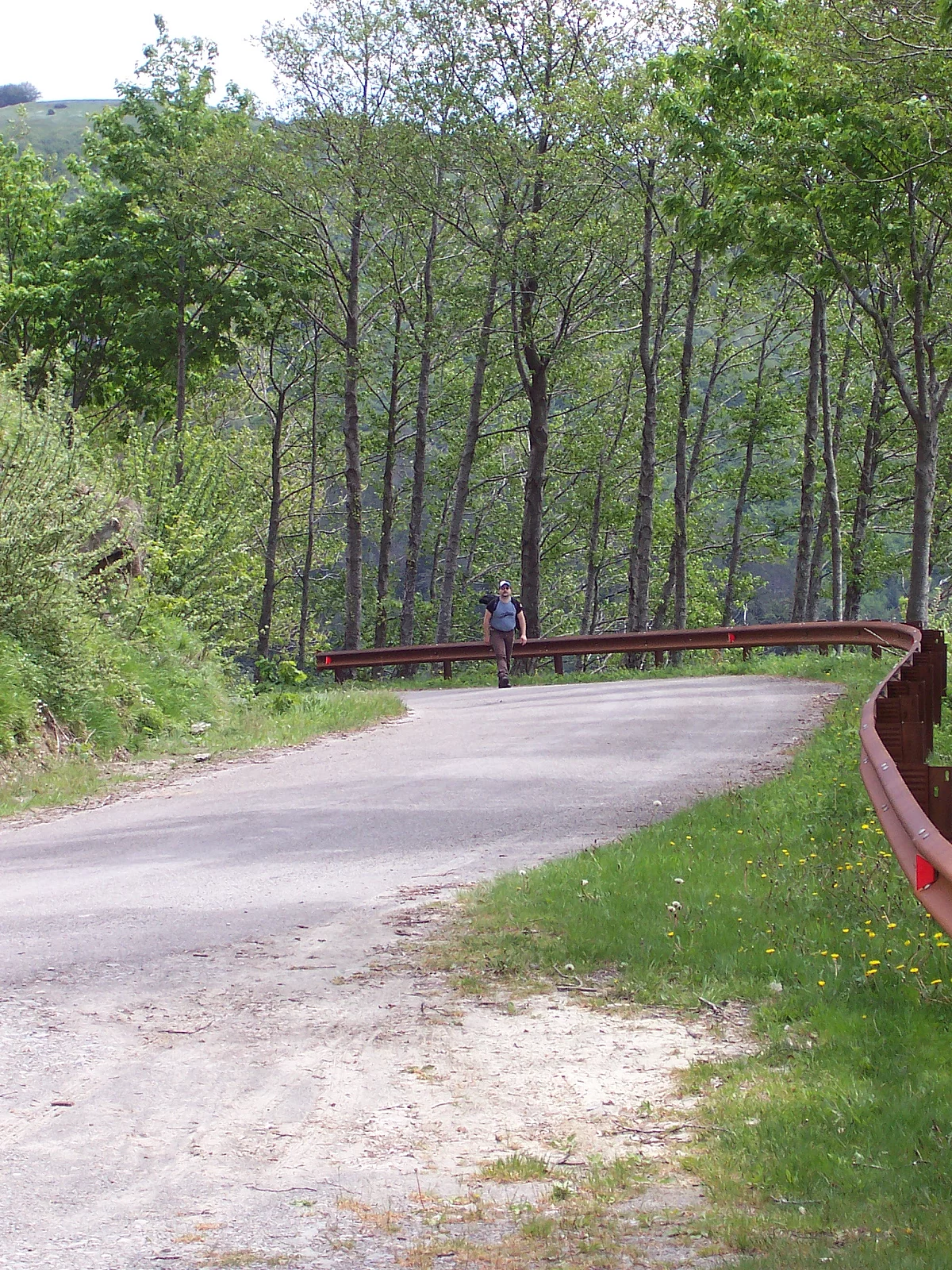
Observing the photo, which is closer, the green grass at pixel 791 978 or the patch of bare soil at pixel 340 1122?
the patch of bare soil at pixel 340 1122

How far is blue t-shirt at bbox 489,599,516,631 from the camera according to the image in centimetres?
2389

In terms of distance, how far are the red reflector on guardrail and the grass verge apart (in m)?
8.86

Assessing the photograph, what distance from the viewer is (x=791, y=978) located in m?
6.05

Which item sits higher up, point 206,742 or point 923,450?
point 923,450

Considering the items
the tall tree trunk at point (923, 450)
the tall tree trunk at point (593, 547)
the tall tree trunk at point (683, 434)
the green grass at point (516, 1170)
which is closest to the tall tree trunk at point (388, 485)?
the tall tree trunk at point (593, 547)

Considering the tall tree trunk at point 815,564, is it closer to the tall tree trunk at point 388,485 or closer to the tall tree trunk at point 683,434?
the tall tree trunk at point 683,434

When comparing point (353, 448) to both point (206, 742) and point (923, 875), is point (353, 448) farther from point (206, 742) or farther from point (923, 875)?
point (923, 875)

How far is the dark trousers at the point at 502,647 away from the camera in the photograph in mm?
24031

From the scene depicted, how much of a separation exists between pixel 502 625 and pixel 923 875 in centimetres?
1930

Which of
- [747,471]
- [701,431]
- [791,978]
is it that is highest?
[701,431]

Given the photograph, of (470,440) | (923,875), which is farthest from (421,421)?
(923,875)

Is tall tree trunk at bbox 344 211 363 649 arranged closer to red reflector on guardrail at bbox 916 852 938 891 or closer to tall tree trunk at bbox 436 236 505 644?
tall tree trunk at bbox 436 236 505 644

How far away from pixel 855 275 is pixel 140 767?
14.1 metres

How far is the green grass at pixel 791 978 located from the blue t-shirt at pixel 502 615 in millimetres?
13587
